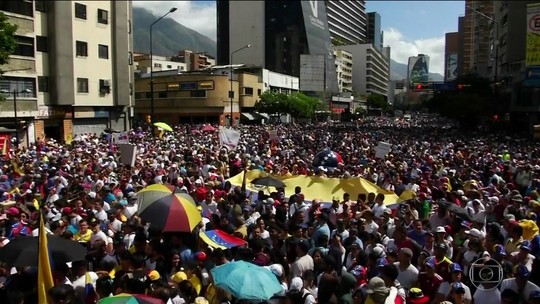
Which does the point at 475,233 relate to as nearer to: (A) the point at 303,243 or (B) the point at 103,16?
(A) the point at 303,243

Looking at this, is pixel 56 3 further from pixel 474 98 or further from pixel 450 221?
pixel 474 98

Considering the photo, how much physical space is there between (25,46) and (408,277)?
114 ft

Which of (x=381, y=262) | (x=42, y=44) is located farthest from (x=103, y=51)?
(x=381, y=262)

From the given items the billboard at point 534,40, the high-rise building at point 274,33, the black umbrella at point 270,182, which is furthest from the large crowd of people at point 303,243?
the high-rise building at point 274,33

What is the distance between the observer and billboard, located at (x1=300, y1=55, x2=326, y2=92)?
397 feet

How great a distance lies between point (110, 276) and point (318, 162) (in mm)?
12846

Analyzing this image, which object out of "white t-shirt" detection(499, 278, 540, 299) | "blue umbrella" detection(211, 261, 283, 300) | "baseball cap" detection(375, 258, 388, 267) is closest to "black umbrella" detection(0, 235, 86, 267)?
"blue umbrella" detection(211, 261, 283, 300)

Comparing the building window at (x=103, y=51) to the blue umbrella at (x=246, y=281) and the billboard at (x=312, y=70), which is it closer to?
the blue umbrella at (x=246, y=281)

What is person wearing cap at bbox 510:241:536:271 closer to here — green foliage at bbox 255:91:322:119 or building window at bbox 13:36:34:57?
building window at bbox 13:36:34:57

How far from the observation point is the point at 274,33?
5030 inches

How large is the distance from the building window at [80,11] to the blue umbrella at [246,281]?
130 feet

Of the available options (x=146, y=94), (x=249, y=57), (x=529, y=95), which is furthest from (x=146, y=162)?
(x=249, y=57)

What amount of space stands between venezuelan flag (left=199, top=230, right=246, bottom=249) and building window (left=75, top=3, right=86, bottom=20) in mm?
37309

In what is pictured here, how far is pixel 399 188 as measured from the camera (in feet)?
46.2
